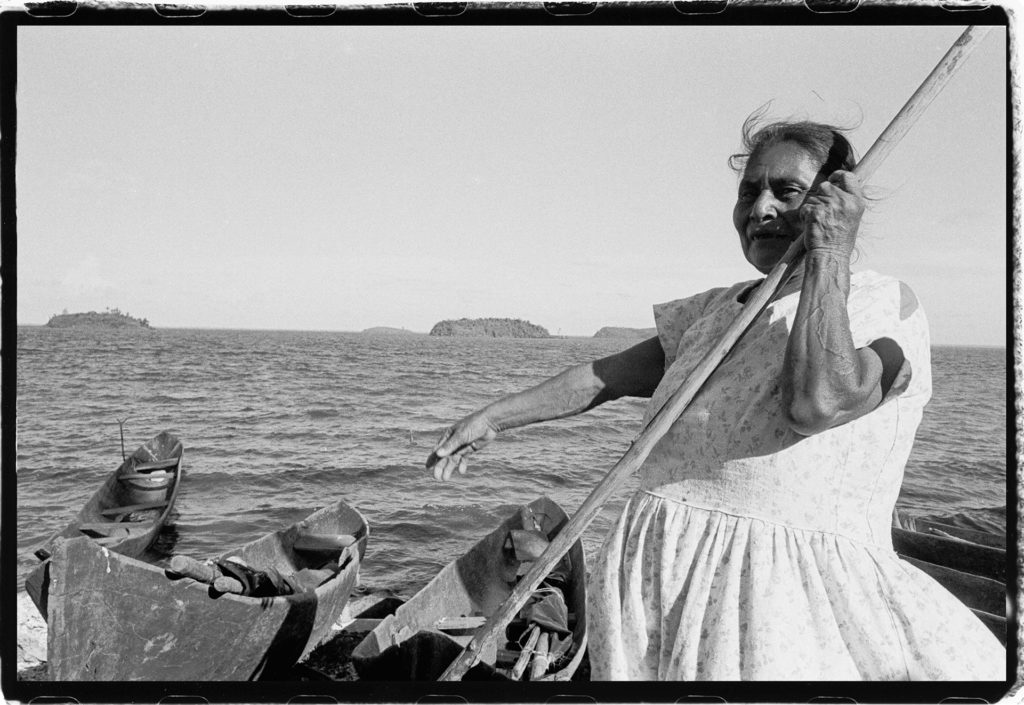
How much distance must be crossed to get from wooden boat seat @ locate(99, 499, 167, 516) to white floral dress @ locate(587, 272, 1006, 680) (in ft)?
29.3

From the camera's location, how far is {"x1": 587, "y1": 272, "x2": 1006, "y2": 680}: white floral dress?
1395mm

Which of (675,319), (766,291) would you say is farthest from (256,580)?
(766,291)

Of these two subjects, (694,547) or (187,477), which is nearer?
(694,547)

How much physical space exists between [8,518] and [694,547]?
163cm

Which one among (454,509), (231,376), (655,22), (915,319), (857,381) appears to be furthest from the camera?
(231,376)

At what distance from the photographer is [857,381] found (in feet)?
4.12

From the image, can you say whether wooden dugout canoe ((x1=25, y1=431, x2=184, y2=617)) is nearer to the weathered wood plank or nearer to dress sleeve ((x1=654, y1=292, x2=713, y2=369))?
dress sleeve ((x1=654, y1=292, x2=713, y2=369))

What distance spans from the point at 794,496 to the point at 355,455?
66.4ft

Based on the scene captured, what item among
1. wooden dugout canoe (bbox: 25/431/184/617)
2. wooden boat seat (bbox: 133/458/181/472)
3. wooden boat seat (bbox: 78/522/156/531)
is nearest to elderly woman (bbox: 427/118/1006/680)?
wooden dugout canoe (bbox: 25/431/184/617)

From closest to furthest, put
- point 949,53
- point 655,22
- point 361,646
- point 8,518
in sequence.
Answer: point 949,53, point 655,22, point 8,518, point 361,646

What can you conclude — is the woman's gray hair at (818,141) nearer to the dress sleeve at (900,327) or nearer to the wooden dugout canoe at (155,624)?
the dress sleeve at (900,327)

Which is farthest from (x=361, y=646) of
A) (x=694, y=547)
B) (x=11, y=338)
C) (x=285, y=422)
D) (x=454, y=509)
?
(x=285, y=422)

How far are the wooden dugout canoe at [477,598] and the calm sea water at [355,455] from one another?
1.40 metres

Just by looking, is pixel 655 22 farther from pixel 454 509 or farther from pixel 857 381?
pixel 454 509
